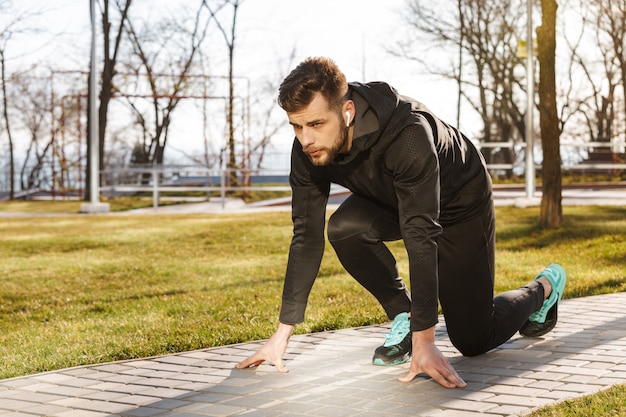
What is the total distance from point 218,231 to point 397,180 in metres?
11.2

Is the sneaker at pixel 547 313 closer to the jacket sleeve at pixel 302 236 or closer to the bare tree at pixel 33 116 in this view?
the jacket sleeve at pixel 302 236

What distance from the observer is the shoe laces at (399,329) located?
4993 millimetres

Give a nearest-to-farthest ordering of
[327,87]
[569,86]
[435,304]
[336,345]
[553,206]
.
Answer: [327,87]
[435,304]
[336,345]
[553,206]
[569,86]

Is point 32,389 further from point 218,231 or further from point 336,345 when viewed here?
point 218,231

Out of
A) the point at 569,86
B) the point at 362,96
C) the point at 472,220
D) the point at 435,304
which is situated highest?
the point at 569,86

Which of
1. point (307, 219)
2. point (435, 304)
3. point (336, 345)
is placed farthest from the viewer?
point (336, 345)

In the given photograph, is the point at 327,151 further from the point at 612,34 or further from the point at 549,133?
the point at 612,34

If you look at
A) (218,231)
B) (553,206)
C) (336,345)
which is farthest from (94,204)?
(336,345)

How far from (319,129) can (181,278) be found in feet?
21.7

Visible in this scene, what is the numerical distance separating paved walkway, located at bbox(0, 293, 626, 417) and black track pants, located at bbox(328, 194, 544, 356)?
241 mm

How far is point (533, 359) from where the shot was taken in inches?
199

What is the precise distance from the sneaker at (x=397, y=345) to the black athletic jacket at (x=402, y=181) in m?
0.64

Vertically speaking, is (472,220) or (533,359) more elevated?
(472,220)

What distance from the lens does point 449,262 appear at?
4.72m
